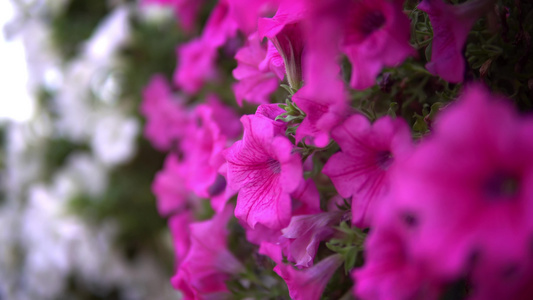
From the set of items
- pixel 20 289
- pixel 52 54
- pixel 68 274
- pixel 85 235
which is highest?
pixel 52 54

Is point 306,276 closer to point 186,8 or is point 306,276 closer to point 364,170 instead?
point 364,170

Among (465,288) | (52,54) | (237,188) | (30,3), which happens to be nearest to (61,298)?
(52,54)

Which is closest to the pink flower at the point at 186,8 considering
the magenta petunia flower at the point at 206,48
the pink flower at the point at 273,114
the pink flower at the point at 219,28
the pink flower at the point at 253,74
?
the magenta petunia flower at the point at 206,48

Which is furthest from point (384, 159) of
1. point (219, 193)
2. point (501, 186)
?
point (219, 193)

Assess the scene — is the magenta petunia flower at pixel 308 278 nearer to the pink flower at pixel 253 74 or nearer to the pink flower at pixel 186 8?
the pink flower at pixel 253 74

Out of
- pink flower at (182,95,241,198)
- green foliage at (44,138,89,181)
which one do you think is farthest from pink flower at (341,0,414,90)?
green foliage at (44,138,89,181)

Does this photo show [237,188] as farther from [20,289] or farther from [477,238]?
[20,289]
